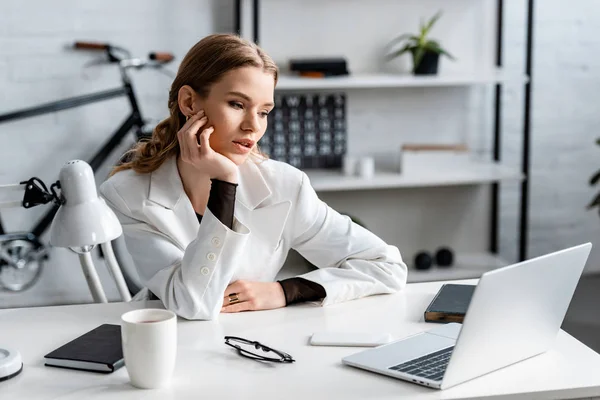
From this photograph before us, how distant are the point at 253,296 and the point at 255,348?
25cm

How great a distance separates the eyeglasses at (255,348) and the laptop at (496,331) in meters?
0.10

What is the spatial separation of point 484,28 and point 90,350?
2744 millimetres

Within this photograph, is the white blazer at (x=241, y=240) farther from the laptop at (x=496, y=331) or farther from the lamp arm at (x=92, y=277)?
the laptop at (x=496, y=331)

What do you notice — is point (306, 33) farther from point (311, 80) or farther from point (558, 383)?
point (558, 383)

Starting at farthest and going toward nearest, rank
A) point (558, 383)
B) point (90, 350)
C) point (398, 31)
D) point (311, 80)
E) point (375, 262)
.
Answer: point (398, 31) → point (311, 80) → point (375, 262) → point (90, 350) → point (558, 383)

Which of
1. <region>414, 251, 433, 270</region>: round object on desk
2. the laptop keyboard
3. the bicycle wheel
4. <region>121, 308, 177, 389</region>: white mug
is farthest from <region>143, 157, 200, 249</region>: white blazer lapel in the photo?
<region>414, 251, 433, 270</region>: round object on desk

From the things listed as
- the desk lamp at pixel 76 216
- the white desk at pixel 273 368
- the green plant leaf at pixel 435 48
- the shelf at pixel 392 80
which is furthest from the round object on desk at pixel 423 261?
the desk lamp at pixel 76 216

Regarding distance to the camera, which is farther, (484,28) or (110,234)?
(484,28)

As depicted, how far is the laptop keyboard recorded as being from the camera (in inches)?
49.0

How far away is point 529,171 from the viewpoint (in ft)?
12.5

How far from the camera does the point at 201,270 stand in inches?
62.5

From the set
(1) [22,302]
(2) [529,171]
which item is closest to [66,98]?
(1) [22,302]

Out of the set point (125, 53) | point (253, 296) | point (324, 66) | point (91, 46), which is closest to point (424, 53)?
point (324, 66)

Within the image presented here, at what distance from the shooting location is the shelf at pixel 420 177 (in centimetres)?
334
